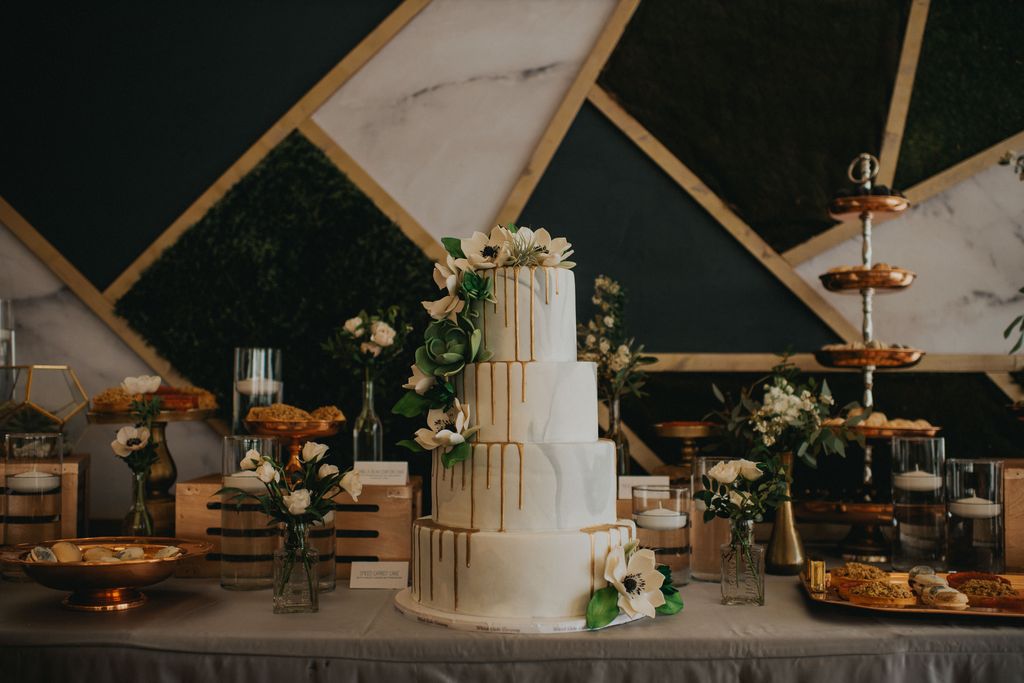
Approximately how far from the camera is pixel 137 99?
3.56 m

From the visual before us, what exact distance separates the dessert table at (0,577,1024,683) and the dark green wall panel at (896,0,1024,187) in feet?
6.54

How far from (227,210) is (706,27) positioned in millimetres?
2013

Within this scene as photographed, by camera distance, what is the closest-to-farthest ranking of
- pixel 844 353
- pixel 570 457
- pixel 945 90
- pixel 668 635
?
pixel 668 635, pixel 570 457, pixel 844 353, pixel 945 90

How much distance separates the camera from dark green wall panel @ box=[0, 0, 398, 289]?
11.6 ft

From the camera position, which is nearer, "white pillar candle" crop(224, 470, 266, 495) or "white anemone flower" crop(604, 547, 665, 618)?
"white anemone flower" crop(604, 547, 665, 618)

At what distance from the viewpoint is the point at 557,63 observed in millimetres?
3527

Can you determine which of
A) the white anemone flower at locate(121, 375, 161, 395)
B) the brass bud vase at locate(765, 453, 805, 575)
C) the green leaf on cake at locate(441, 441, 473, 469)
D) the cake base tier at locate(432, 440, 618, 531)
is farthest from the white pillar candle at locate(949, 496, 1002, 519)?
the white anemone flower at locate(121, 375, 161, 395)

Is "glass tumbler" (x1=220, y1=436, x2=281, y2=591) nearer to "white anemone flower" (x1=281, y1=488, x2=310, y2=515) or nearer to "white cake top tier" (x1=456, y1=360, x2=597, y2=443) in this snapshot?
"white anemone flower" (x1=281, y1=488, x2=310, y2=515)

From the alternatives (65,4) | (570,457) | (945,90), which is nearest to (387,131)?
(65,4)

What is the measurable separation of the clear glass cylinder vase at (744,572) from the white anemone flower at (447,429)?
788 mm

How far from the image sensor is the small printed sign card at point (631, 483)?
2.81 meters

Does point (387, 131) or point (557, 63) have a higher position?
point (557, 63)

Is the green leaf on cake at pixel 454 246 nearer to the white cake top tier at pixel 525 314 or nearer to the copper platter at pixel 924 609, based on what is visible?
the white cake top tier at pixel 525 314

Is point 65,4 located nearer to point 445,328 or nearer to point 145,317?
point 145,317
